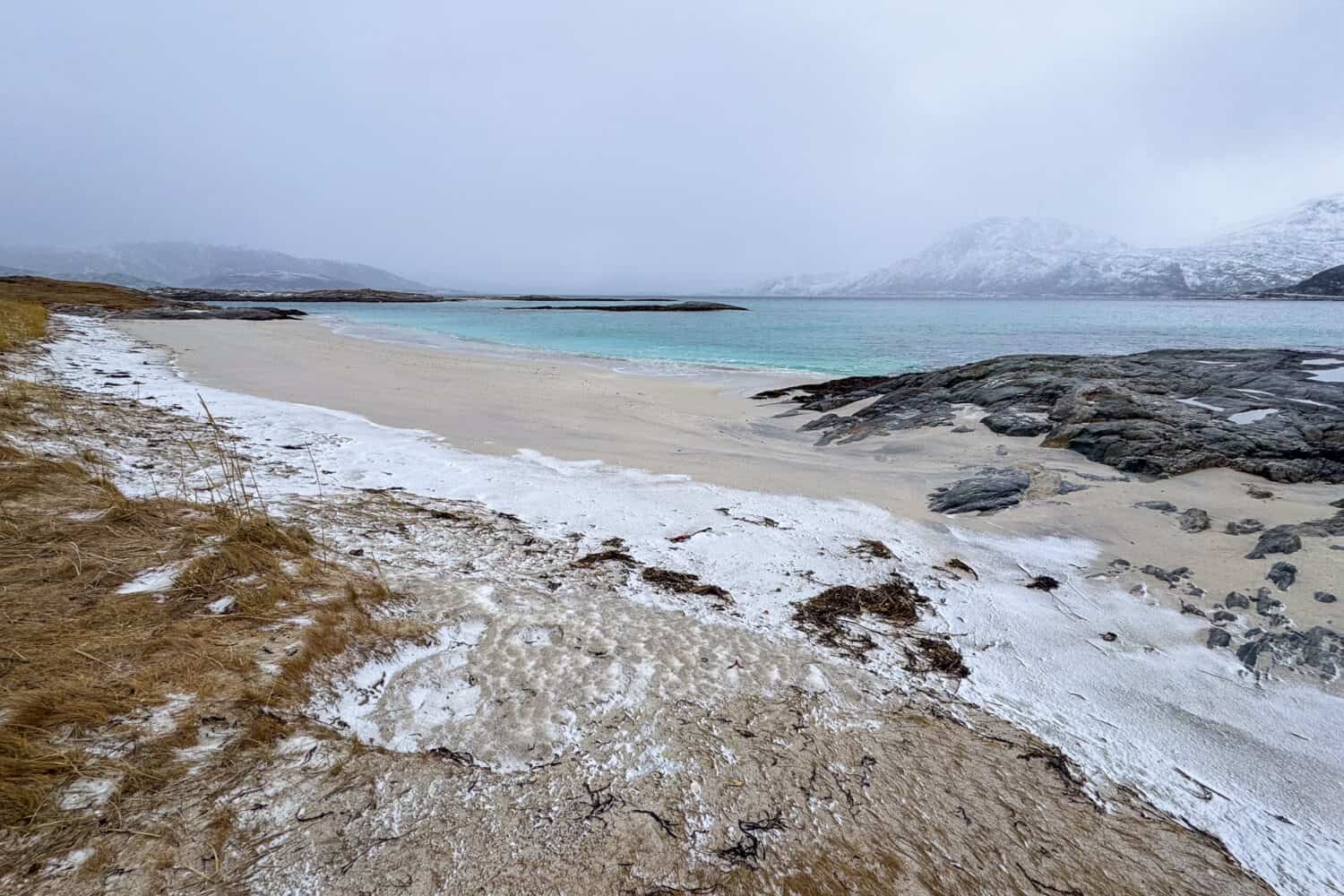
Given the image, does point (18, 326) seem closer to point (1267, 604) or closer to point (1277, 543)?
point (1267, 604)

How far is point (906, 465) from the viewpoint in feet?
28.6

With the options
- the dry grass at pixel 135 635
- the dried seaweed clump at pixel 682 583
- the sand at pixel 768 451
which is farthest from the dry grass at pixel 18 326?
the dried seaweed clump at pixel 682 583

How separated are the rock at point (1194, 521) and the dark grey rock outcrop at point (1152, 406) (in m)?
1.33

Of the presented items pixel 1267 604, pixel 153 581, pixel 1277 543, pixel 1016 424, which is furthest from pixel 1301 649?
pixel 153 581

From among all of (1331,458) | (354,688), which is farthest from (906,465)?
(354,688)

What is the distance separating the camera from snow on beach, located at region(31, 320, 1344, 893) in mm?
2766

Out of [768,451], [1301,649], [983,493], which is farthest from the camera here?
[768,451]

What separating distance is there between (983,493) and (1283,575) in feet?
8.94

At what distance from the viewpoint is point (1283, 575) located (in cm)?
461

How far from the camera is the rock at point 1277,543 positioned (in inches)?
195

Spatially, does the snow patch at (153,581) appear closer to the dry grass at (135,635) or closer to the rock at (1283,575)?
the dry grass at (135,635)

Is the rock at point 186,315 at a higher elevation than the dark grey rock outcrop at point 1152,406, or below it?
higher

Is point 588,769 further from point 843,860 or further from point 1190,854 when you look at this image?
point 1190,854

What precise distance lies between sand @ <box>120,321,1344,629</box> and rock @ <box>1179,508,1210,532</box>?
0.34 feet
